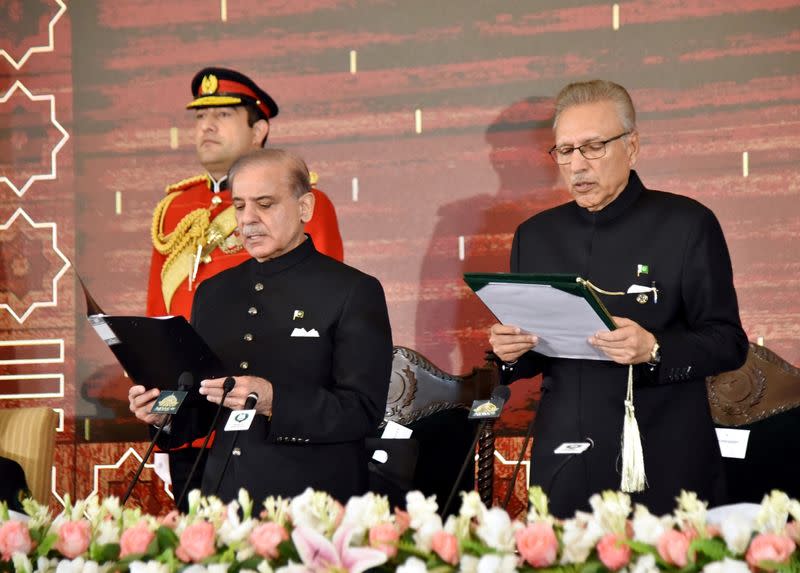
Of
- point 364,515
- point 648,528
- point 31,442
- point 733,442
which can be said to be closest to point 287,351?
A: point 364,515

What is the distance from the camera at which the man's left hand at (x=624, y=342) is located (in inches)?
86.0

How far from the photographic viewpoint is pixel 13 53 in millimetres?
4660

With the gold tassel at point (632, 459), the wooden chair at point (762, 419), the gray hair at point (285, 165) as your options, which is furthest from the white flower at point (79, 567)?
the wooden chair at point (762, 419)

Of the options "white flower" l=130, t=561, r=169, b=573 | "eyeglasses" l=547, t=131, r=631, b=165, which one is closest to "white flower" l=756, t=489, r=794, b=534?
"white flower" l=130, t=561, r=169, b=573

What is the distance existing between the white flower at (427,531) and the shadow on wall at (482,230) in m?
2.61

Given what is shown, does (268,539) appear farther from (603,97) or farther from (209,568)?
(603,97)

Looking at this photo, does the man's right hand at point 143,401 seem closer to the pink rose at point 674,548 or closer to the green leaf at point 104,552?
the green leaf at point 104,552

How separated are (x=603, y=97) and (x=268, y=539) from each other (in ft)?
4.37

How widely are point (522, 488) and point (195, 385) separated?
1.92 metres

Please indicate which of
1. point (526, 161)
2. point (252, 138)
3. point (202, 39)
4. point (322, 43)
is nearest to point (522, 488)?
point (526, 161)

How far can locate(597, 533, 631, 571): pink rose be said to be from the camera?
1.48 meters

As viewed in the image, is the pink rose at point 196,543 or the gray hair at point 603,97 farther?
the gray hair at point 603,97

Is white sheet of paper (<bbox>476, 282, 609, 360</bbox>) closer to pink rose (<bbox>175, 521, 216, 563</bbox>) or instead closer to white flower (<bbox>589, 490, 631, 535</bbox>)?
white flower (<bbox>589, 490, 631, 535</bbox>)

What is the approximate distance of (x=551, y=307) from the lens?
2.18 meters
